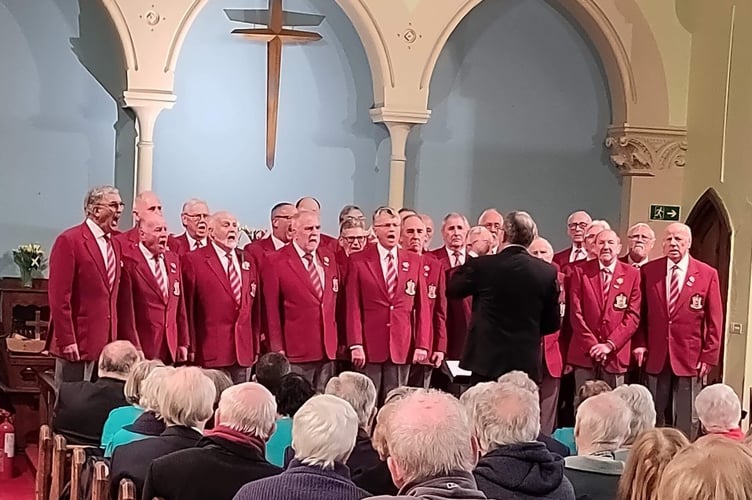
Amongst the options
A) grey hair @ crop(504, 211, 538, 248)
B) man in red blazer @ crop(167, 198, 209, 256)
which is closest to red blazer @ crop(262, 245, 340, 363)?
man in red blazer @ crop(167, 198, 209, 256)

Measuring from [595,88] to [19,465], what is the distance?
493 cm

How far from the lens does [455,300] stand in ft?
19.8

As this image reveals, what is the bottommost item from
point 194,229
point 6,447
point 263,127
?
point 6,447

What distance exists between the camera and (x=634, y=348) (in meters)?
6.07

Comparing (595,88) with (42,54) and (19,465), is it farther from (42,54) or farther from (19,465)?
(19,465)

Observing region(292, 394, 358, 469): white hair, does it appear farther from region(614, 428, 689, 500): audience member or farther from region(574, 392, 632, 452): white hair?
region(574, 392, 632, 452): white hair

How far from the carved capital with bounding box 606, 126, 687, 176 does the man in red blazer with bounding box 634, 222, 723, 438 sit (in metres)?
2.22

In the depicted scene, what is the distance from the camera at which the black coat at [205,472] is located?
2900mm

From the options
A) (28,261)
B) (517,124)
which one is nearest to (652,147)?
(517,124)

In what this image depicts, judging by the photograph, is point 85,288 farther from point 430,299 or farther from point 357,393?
point 357,393

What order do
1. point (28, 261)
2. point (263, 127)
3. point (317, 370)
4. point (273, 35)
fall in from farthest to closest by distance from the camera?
point (263, 127) → point (273, 35) → point (28, 261) → point (317, 370)

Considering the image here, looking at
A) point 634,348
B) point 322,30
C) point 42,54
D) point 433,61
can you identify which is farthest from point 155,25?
point 634,348

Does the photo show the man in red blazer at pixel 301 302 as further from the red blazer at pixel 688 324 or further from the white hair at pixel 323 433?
the white hair at pixel 323 433

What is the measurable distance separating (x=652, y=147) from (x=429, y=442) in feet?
19.7
